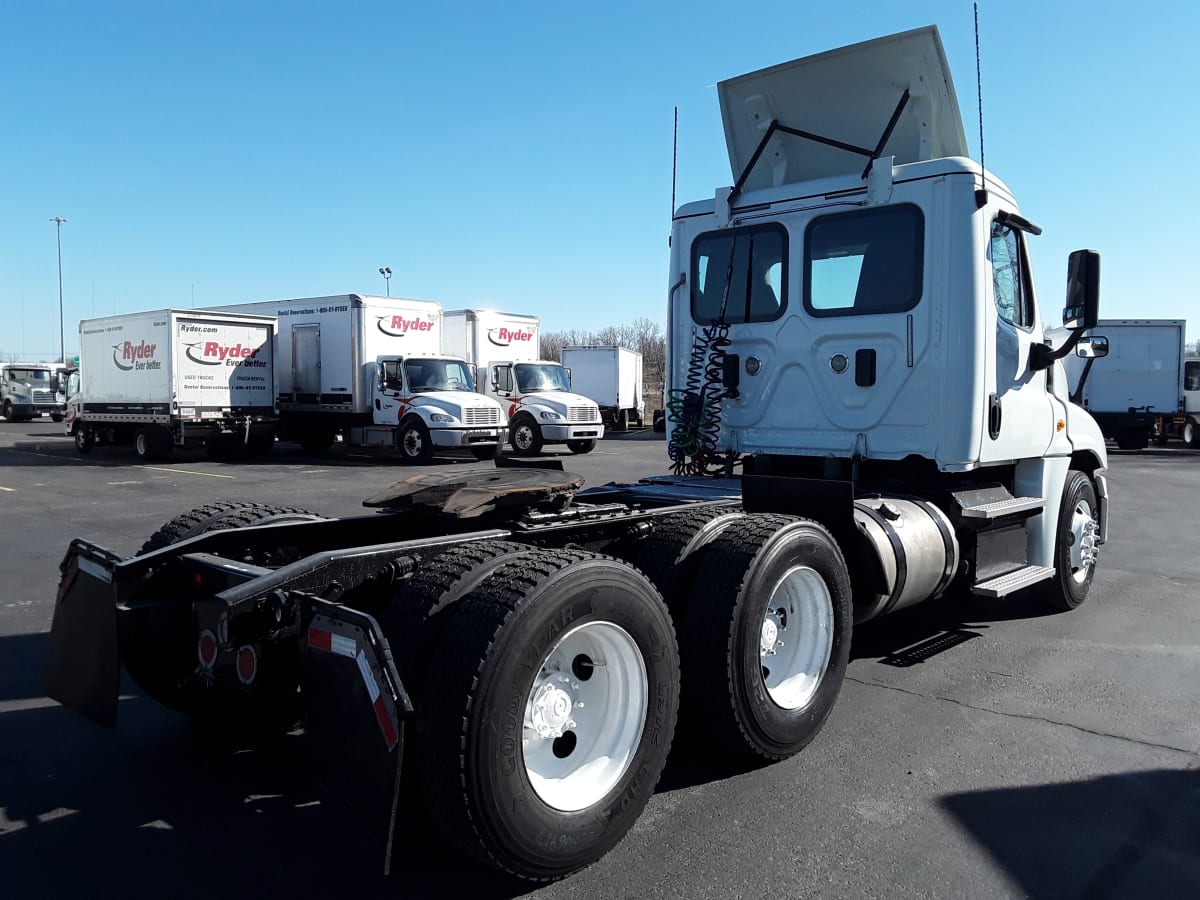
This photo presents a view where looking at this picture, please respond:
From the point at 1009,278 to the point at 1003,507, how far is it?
1.45 meters

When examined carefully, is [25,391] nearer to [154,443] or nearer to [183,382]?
[154,443]

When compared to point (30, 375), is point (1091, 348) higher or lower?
lower

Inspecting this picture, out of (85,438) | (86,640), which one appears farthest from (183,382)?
(86,640)

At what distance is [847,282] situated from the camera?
5.64m

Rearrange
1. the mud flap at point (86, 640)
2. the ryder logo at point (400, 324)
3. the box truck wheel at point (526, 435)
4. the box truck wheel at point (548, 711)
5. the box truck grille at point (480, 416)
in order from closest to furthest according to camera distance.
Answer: the box truck wheel at point (548, 711) < the mud flap at point (86, 640) < the box truck grille at point (480, 416) < the ryder logo at point (400, 324) < the box truck wheel at point (526, 435)

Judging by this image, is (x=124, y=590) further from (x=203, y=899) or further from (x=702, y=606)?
(x=702, y=606)

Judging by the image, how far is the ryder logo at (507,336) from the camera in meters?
24.9

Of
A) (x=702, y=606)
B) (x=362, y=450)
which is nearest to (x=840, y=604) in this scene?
(x=702, y=606)

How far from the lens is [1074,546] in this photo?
6.63m

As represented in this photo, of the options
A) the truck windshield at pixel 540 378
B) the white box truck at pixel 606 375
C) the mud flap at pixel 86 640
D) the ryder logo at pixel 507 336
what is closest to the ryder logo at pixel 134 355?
the ryder logo at pixel 507 336

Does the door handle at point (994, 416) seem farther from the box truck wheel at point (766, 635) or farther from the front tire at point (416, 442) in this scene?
the front tire at point (416, 442)

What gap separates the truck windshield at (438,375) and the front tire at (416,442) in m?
0.94

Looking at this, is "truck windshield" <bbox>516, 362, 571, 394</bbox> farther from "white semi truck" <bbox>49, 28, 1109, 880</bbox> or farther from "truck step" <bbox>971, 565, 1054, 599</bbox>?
"truck step" <bbox>971, 565, 1054, 599</bbox>

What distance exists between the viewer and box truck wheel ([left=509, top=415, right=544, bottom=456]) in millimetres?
22625
